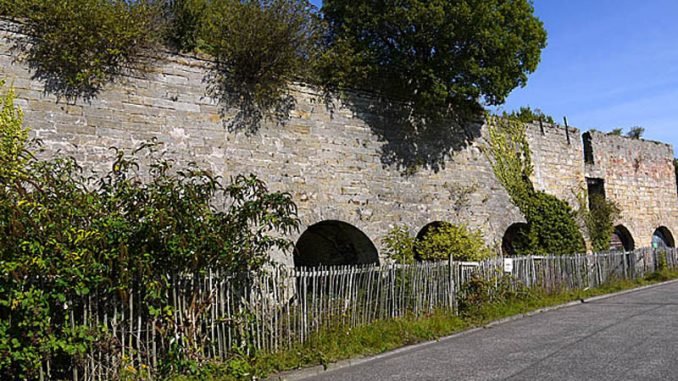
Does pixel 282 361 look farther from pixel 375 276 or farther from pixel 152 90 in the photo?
pixel 152 90

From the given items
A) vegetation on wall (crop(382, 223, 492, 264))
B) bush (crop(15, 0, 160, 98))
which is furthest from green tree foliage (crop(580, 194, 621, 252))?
bush (crop(15, 0, 160, 98))

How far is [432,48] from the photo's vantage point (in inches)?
537

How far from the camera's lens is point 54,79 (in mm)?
9734

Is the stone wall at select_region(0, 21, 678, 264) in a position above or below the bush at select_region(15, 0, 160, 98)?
below

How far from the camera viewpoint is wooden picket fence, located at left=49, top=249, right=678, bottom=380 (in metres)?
6.68

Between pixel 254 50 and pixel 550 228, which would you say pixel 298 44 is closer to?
pixel 254 50

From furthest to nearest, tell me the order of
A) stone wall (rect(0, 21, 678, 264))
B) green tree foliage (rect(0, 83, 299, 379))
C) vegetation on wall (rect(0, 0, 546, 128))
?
stone wall (rect(0, 21, 678, 264)) < vegetation on wall (rect(0, 0, 546, 128)) < green tree foliage (rect(0, 83, 299, 379))

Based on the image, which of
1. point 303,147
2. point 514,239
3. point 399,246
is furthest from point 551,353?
point 514,239

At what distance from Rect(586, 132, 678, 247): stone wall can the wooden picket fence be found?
10936mm

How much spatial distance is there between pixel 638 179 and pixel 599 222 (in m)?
4.29

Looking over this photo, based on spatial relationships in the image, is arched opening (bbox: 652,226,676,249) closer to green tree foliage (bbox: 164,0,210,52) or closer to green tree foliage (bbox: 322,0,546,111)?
green tree foliage (bbox: 322,0,546,111)

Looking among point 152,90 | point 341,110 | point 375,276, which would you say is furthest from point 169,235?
point 341,110

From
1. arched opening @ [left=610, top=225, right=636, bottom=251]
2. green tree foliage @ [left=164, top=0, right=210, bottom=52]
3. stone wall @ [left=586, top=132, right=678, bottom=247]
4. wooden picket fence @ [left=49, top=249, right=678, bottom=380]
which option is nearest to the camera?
wooden picket fence @ [left=49, top=249, right=678, bottom=380]

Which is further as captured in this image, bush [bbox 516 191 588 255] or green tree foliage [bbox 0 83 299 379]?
bush [bbox 516 191 588 255]
